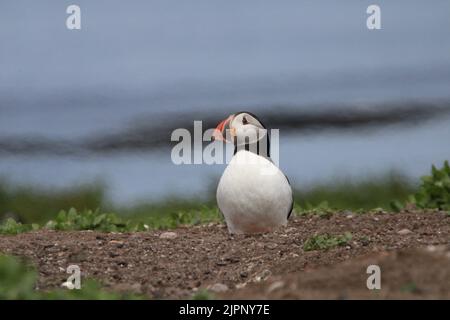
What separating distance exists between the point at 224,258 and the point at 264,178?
959mm

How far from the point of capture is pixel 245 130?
932cm

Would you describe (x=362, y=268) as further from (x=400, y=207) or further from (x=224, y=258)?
(x=400, y=207)

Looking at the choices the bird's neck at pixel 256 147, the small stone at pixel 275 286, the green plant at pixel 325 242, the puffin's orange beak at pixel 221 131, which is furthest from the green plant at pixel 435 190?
the small stone at pixel 275 286

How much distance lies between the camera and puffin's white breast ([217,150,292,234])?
904 centimetres

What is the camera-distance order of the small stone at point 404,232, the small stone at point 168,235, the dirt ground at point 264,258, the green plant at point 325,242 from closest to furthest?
the dirt ground at point 264,258
the green plant at point 325,242
the small stone at point 404,232
the small stone at point 168,235

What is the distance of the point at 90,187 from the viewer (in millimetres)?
11430

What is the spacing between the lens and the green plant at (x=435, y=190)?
10.2 metres

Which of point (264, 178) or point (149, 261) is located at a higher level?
point (264, 178)

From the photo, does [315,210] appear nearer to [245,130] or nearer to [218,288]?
[245,130]

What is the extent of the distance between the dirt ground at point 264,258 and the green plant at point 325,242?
0.05 m

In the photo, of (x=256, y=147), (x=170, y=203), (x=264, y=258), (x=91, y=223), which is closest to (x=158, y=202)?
(x=170, y=203)

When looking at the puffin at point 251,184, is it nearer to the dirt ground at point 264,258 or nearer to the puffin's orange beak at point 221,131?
the puffin's orange beak at point 221,131
